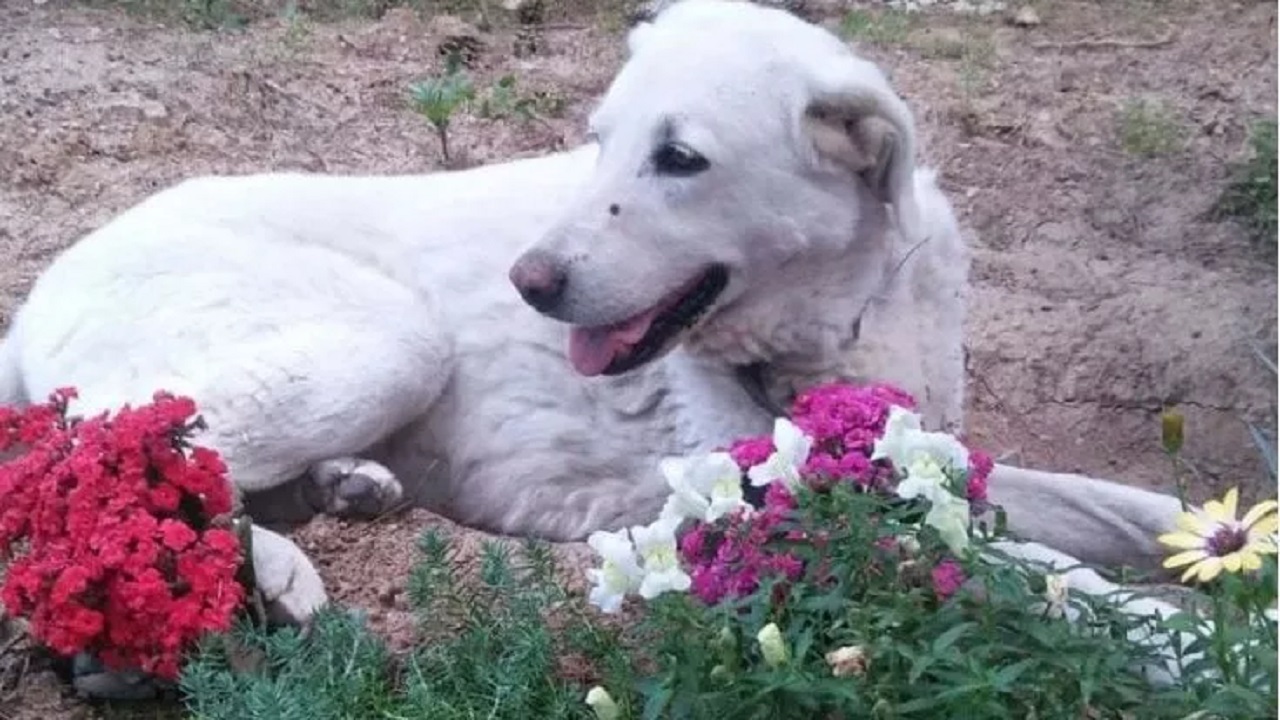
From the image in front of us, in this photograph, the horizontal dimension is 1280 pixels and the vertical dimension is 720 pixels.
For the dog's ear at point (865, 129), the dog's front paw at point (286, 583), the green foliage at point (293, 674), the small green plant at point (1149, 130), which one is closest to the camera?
the green foliage at point (293, 674)

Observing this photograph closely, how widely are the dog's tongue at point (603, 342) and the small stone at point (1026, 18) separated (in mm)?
4182

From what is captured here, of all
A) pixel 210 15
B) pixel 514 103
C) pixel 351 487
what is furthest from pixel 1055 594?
pixel 210 15

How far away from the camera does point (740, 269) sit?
3455 mm

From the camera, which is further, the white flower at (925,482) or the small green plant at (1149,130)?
the small green plant at (1149,130)

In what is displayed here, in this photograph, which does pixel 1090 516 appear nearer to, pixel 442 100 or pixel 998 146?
pixel 998 146

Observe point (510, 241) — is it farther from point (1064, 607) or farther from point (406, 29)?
point (406, 29)

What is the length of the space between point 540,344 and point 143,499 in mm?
1055

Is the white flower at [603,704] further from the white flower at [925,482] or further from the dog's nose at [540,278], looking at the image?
the dog's nose at [540,278]

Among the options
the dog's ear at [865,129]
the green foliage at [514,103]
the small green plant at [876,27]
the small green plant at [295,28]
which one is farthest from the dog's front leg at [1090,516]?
the small green plant at [295,28]

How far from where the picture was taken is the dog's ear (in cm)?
342

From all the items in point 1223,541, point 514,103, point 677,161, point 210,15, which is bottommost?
point 210,15

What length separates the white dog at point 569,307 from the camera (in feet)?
11.1

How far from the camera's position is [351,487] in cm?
366

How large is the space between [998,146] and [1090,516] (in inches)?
102
